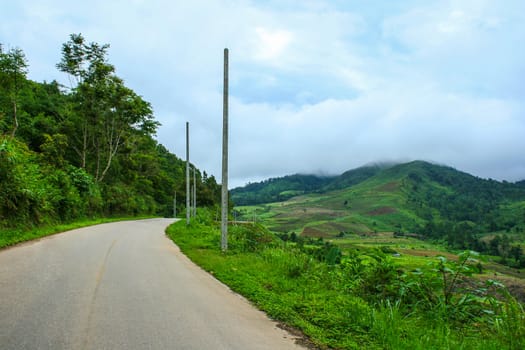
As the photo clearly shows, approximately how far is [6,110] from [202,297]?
1216 inches

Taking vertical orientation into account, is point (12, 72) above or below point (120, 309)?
above

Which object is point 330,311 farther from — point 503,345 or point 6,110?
point 6,110

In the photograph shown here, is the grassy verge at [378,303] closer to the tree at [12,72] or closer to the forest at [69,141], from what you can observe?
the forest at [69,141]

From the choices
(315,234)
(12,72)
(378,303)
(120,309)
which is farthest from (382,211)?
(120,309)

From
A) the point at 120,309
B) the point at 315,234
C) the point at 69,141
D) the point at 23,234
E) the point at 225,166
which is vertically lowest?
the point at 315,234

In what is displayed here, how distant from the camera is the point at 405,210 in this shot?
190 metres

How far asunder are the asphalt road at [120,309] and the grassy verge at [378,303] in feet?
2.15

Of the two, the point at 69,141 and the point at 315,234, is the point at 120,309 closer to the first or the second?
the point at 69,141

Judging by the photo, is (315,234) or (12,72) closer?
(12,72)

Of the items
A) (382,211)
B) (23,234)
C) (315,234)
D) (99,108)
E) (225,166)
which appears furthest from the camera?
(382,211)

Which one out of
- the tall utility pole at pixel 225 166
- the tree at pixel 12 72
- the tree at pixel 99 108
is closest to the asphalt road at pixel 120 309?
the tall utility pole at pixel 225 166

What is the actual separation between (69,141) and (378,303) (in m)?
35.4

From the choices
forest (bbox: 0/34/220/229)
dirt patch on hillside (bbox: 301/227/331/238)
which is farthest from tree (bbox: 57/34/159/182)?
dirt patch on hillside (bbox: 301/227/331/238)

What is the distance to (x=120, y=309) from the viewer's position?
5547 millimetres
